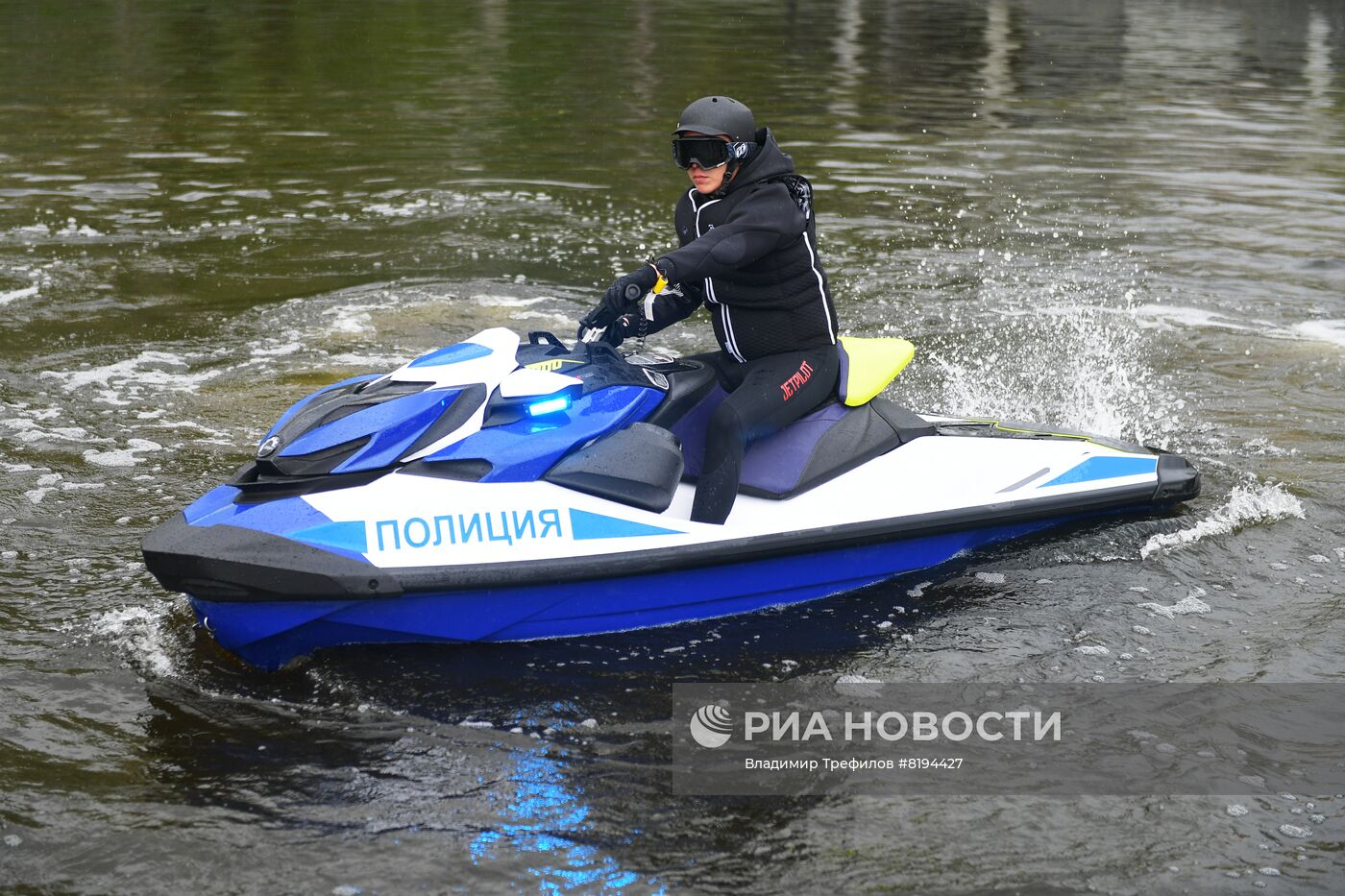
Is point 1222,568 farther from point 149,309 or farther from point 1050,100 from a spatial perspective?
point 1050,100

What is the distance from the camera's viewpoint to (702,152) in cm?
519

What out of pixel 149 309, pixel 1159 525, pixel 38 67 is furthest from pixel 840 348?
pixel 38 67

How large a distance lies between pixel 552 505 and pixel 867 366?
1.67m

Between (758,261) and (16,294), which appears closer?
(758,261)

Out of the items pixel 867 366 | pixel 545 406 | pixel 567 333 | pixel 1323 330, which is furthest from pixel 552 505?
pixel 1323 330

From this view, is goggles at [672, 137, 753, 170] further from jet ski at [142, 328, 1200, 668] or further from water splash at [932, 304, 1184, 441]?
water splash at [932, 304, 1184, 441]

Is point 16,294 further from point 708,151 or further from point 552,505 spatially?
point 708,151

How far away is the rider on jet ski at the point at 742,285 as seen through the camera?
204 inches

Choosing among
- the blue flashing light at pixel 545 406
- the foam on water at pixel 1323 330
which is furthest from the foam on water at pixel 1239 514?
the foam on water at pixel 1323 330

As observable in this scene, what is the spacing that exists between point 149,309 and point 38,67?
13923 mm

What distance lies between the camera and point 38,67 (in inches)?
831

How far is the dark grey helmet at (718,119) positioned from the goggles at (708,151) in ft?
0.11

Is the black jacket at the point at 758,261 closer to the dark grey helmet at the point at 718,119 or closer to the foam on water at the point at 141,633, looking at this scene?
the dark grey helmet at the point at 718,119

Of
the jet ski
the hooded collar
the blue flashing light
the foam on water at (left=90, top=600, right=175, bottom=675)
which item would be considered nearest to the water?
the foam on water at (left=90, top=600, right=175, bottom=675)
